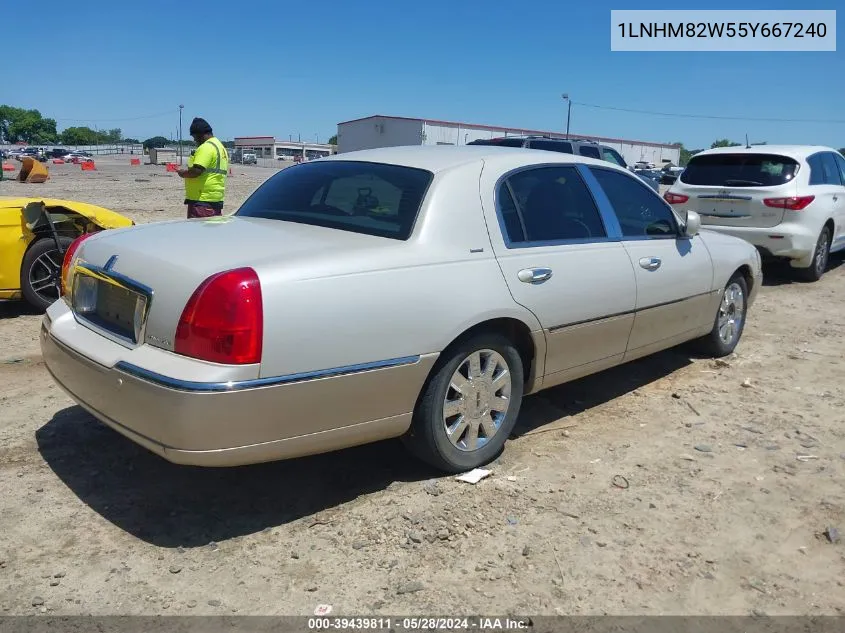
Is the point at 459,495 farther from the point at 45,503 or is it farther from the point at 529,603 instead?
the point at 45,503

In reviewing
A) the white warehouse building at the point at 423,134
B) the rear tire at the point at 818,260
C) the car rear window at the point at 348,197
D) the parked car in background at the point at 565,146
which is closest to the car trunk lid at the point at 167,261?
the car rear window at the point at 348,197

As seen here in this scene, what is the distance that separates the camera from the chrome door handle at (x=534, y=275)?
380 centimetres

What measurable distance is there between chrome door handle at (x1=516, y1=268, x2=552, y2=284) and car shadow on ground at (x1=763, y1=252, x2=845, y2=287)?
6832mm

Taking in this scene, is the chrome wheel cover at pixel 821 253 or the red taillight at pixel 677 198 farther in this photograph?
the chrome wheel cover at pixel 821 253

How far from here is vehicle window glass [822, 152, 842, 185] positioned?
9.80 metres

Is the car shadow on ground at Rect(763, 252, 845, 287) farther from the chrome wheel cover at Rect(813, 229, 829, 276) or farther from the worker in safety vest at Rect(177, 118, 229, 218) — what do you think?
the worker in safety vest at Rect(177, 118, 229, 218)

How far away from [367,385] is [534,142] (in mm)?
12506

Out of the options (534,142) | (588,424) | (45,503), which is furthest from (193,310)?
(534,142)

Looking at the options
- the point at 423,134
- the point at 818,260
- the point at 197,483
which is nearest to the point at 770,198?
the point at 818,260

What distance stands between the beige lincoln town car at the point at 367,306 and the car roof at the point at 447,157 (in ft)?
0.08

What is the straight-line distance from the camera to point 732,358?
20.0 feet

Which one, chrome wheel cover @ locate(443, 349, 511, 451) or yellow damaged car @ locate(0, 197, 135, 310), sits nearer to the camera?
chrome wheel cover @ locate(443, 349, 511, 451)

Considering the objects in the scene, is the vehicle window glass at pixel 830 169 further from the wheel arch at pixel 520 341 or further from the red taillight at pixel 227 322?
the red taillight at pixel 227 322

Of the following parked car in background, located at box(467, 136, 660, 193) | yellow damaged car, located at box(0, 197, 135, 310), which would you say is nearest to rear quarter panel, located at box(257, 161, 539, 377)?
yellow damaged car, located at box(0, 197, 135, 310)
